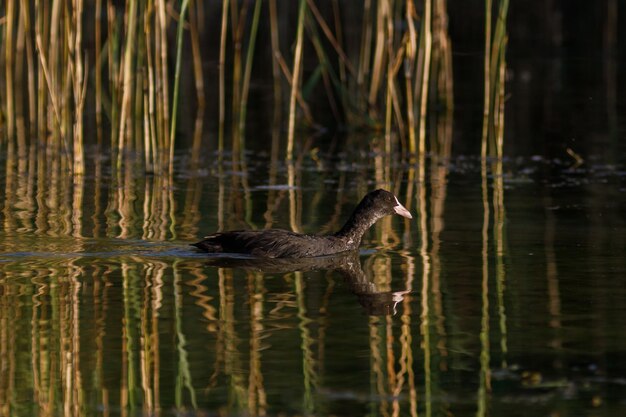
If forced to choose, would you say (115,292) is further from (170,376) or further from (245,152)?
(245,152)

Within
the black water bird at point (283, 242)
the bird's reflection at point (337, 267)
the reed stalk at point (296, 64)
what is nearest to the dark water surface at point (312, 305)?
the bird's reflection at point (337, 267)

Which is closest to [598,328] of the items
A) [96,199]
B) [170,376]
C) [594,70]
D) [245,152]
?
[170,376]

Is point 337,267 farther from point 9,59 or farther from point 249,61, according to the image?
point 9,59

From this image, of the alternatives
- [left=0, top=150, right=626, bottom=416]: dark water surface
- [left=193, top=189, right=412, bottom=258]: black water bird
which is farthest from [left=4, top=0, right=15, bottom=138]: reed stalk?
[left=193, top=189, right=412, bottom=258]: black water bird

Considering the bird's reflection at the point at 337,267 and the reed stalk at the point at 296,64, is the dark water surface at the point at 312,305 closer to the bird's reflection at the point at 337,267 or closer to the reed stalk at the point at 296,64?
the bird's reflection at the point at 337,267

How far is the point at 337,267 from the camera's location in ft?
32.1

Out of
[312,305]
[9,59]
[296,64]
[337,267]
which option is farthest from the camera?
[9,59]

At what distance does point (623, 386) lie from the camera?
6605 mm

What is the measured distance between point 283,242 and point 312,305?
160 cm

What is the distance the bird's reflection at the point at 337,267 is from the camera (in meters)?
8.66

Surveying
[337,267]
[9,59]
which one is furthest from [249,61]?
[337,267]

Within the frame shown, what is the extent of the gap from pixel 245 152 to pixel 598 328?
28.0 feet

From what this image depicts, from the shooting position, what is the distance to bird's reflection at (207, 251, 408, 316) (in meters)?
8.66

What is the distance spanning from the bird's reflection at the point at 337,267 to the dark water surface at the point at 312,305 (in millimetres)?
26
